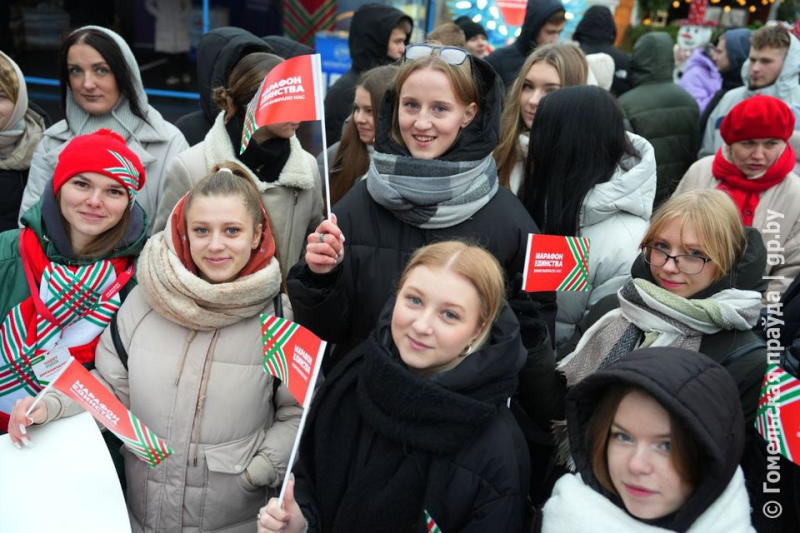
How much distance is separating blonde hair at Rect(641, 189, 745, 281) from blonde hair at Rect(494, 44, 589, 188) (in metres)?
1.13

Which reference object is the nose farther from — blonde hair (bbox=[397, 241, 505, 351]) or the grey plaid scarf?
the grey plaid scarf

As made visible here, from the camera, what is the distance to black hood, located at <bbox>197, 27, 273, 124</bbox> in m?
4.05

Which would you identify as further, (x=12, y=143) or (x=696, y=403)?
(x=12, y=143)

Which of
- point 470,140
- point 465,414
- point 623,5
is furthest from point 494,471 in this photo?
point 623,5

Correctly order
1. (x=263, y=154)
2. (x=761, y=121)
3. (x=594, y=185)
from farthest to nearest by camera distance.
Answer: (x=761, y=121), (x=263, y=154), (x=594, y=185)

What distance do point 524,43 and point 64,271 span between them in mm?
3920

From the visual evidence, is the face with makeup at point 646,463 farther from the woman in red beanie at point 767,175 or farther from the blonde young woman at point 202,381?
the woman in red beanie at point 767,175

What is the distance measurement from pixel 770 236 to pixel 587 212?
1156mm

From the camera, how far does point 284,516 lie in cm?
204

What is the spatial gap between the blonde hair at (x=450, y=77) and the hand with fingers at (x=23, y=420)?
1.47m

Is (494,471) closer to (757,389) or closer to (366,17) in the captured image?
(757,389)

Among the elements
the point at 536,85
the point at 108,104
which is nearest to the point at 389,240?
the point at 536,85

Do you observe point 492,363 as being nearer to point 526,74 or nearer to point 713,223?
point 713,223

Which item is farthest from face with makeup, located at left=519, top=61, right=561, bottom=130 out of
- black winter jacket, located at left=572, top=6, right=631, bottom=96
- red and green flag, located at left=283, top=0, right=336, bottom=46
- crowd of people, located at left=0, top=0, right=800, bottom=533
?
red and green flag, located at left=283, top=0, right=336, bottom=46
